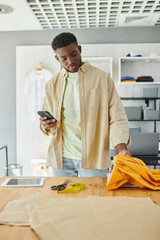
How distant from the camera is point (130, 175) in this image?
133cm

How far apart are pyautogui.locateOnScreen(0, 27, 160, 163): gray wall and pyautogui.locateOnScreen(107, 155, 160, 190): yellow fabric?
3.30 metres

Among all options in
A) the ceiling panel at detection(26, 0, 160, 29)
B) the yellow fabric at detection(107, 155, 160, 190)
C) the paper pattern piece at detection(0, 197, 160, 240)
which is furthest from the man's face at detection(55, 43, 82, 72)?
the ceiling panel at detection(26, 0, 160, 29)

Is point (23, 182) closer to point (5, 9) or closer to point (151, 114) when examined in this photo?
point (5, 9)

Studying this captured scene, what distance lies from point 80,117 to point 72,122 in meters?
0.08

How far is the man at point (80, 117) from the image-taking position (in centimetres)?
169

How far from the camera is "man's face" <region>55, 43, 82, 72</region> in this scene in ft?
5.37

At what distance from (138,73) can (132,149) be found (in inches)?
72.2

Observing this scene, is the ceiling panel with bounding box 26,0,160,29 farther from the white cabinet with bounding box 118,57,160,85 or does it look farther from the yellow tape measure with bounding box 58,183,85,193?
the yellow tape measure with bounding box 58,183,85,193

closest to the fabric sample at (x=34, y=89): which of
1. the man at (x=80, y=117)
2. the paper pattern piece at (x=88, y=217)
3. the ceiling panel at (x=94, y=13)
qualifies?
the ceiling panel at (x=94, y=13)

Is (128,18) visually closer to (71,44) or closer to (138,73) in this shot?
(138,73)

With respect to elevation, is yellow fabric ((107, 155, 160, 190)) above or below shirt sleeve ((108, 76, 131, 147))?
below

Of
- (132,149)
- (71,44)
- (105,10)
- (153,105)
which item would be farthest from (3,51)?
(71,44)

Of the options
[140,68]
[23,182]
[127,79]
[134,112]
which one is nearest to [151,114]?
[134,112]

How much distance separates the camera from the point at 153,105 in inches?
167
